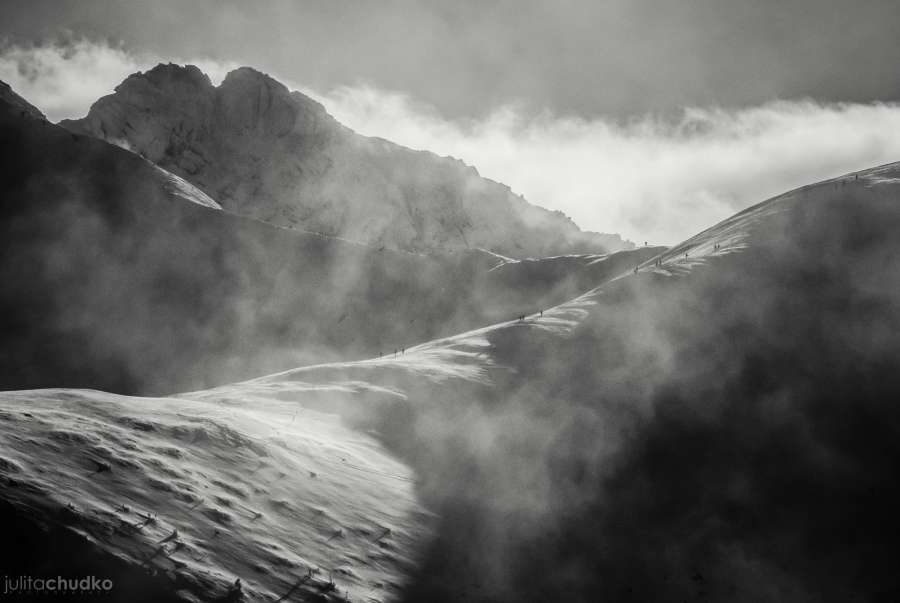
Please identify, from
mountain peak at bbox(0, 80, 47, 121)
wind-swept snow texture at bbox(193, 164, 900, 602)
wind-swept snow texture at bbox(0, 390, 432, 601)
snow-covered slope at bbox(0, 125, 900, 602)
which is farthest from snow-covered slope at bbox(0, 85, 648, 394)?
wind-swept snow texture at bbox(0, 390, 432, 601)

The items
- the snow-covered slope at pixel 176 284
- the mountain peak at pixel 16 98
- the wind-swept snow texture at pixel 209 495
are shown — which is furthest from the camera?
the mountain peak at pixel 16 98

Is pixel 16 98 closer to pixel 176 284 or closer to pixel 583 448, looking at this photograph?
pixel 176 284

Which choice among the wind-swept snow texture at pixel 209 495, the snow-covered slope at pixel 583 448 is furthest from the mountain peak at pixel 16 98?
the wind-swept snow texture at pixel 209 495

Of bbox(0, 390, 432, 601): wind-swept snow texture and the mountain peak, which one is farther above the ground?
the mountain peak

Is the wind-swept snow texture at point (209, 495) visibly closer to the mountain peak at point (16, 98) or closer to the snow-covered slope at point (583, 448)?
the snow-covered slope at point (583, 448)

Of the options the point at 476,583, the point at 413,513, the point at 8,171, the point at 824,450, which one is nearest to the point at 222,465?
the point at 413,513

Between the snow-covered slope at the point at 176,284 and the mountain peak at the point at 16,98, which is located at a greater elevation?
the mountain peak at the point at 16,98

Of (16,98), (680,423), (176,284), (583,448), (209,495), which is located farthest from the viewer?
(16,98)

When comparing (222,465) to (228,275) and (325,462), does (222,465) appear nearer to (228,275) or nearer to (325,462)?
(325,462)

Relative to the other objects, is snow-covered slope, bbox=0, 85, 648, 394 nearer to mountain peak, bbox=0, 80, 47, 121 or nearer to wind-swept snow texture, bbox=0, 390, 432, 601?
mountain peak, bbox=0, 80, 47, 121

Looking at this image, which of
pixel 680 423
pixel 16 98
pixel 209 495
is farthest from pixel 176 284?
pixel 209 495

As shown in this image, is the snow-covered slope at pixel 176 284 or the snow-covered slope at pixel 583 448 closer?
the snow-covered slope at pixel 583 448

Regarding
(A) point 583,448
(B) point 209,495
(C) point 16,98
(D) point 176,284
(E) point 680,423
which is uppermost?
(C) point 16,98

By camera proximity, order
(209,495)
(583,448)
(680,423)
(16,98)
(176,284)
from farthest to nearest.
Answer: (16,98)
(176,284)
(680,423)
(583,448)
(209,495)
